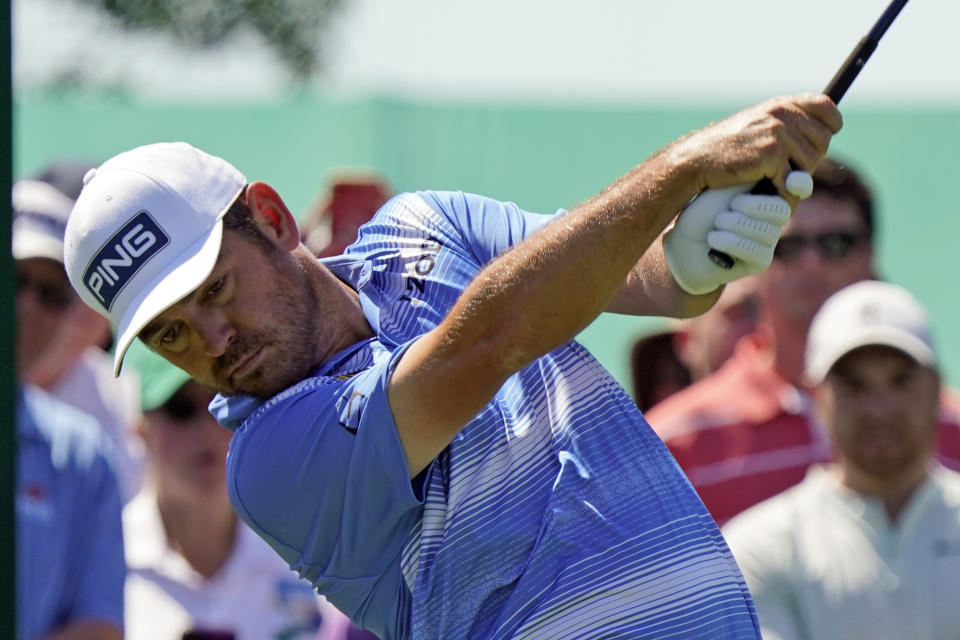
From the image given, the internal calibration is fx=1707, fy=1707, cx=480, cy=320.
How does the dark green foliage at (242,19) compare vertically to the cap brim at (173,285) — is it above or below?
below

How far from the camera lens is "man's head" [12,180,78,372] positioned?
503cm

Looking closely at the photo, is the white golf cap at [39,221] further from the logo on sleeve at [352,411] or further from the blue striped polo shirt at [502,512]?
the logo on sleeve at [352,411]

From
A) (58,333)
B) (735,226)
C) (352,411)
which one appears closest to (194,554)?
(58,333)

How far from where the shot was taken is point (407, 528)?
2.81m

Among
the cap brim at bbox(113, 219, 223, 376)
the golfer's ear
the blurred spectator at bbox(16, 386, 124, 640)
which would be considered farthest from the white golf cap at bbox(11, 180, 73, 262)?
the cap brim at bbox(113, 219, 223, 376)

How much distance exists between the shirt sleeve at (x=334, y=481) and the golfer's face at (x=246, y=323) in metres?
0.07

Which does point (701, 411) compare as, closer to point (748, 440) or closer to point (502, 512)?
point (748, 440)

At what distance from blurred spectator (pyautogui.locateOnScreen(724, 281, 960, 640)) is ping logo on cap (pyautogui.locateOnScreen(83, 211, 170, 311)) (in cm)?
197

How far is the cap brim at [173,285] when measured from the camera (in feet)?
9.25

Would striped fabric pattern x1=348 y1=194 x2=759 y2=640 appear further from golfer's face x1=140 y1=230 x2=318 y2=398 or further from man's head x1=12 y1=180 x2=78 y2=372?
man's head x1=12 y1=180 x2=78 y2=372

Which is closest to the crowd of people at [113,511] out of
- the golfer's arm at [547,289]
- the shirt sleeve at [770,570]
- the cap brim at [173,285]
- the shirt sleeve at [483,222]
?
the shirt sleeve at [770,570]

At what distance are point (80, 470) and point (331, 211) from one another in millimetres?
1633

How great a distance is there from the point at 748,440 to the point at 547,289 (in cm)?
257

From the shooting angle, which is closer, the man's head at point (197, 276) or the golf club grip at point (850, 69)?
the golf club grip at point (850, 69)
